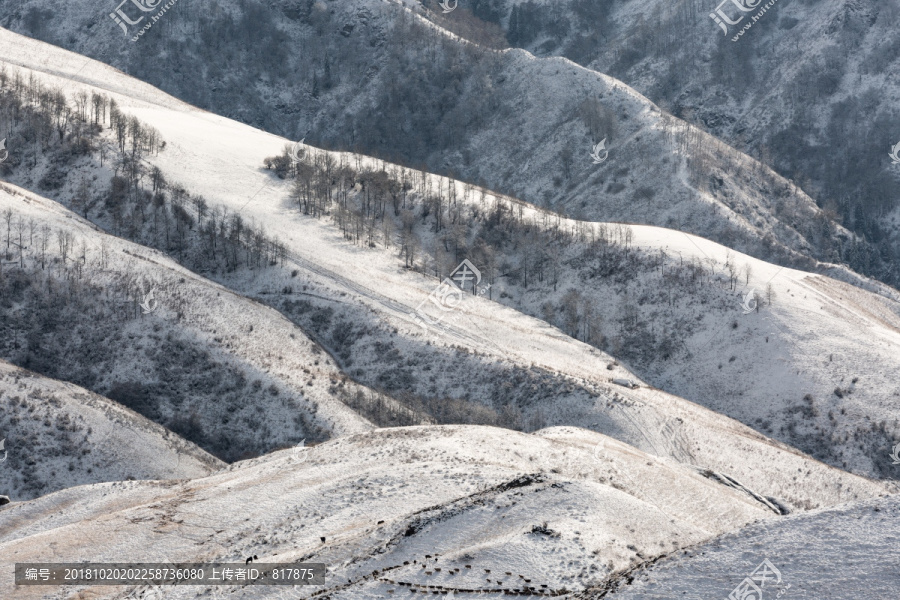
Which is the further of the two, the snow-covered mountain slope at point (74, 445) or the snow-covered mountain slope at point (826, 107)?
the snow-covered mountain slope at point (826, 107)

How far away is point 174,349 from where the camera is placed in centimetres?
7969

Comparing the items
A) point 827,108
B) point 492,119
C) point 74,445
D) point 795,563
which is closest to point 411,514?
point 795,563

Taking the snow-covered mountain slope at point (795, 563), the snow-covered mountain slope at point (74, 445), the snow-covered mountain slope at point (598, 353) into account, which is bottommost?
the snow-covered mountain slope at point (74, 445)

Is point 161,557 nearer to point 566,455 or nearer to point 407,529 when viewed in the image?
point 407,529

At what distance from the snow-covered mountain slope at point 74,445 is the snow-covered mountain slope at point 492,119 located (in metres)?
93.2

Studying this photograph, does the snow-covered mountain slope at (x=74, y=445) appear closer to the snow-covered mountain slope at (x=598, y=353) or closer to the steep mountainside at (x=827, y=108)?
the snow-covered mountain slope at (x=598, y=353)

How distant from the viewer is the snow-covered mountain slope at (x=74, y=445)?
204 ft

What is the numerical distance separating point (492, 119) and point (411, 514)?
151266 mm

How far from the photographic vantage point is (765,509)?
48.2 m

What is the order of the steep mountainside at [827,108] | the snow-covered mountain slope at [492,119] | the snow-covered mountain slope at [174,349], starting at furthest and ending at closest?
the steep mountainside at [827,108], the snow-covered mountain slope at [492,119], the snow-covered mountain slope at [174,349]

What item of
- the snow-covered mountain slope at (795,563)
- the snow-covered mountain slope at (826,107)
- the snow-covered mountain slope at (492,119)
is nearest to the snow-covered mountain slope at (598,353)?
the snow-covered mountain slope at (492,119)

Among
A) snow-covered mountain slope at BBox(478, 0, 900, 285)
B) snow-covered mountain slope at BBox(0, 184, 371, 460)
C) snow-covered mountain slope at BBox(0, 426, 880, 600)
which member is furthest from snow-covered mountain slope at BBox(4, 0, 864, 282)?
snow-covered mountain slope at BBox(0, 426, 880, 600)

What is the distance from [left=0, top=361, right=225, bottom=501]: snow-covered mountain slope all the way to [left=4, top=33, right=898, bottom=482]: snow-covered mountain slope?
22622 mm

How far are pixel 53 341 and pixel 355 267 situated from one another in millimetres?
33464
